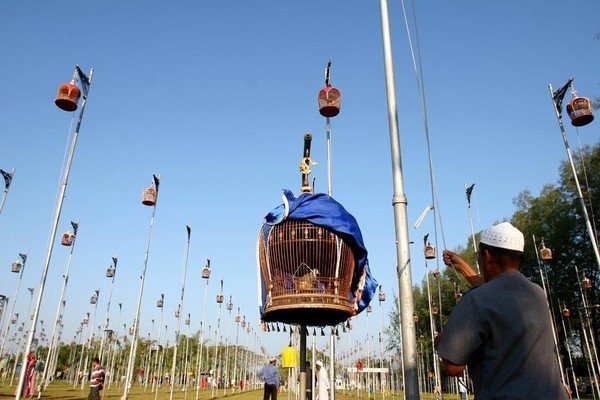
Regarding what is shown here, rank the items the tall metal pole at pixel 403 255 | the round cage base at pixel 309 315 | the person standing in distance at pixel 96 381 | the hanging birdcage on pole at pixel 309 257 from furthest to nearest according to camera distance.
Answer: the person standing in distance at pixel 96 381, the hanging birdcage on pole at pixel 309 257, the round cage base at pixel 309 315, the tall metal pole at pixel 403 255

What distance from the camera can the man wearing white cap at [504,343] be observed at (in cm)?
222

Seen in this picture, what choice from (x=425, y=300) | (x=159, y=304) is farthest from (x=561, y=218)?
(x=159, y=304)

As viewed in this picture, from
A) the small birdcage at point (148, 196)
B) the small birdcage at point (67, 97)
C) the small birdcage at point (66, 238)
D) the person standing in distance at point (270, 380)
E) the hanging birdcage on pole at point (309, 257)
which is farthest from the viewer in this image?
the small birdcage at point (66, 238)

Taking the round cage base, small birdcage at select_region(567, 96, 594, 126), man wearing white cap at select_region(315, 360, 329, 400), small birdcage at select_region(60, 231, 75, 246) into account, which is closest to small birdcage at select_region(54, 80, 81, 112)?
the round cage base

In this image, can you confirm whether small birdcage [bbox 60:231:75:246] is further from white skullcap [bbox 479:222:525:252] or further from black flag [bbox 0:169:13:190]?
white skullcap [bbox 479:222:525:252]

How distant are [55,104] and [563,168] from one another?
45823mm

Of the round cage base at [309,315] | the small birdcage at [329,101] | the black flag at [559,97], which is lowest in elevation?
the round cage base at [309,315]

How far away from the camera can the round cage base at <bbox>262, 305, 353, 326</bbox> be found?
481 centimetres

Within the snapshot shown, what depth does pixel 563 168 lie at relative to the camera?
137ft

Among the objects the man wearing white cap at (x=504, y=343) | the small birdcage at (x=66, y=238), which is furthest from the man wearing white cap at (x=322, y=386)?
the small birdcage at (x=66, y=238)

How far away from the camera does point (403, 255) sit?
3398mm

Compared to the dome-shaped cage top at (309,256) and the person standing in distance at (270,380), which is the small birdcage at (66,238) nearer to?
the person standing in distance at (270,380)

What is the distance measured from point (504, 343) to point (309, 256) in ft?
9.89

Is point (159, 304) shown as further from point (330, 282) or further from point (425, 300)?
point (425, 300)
